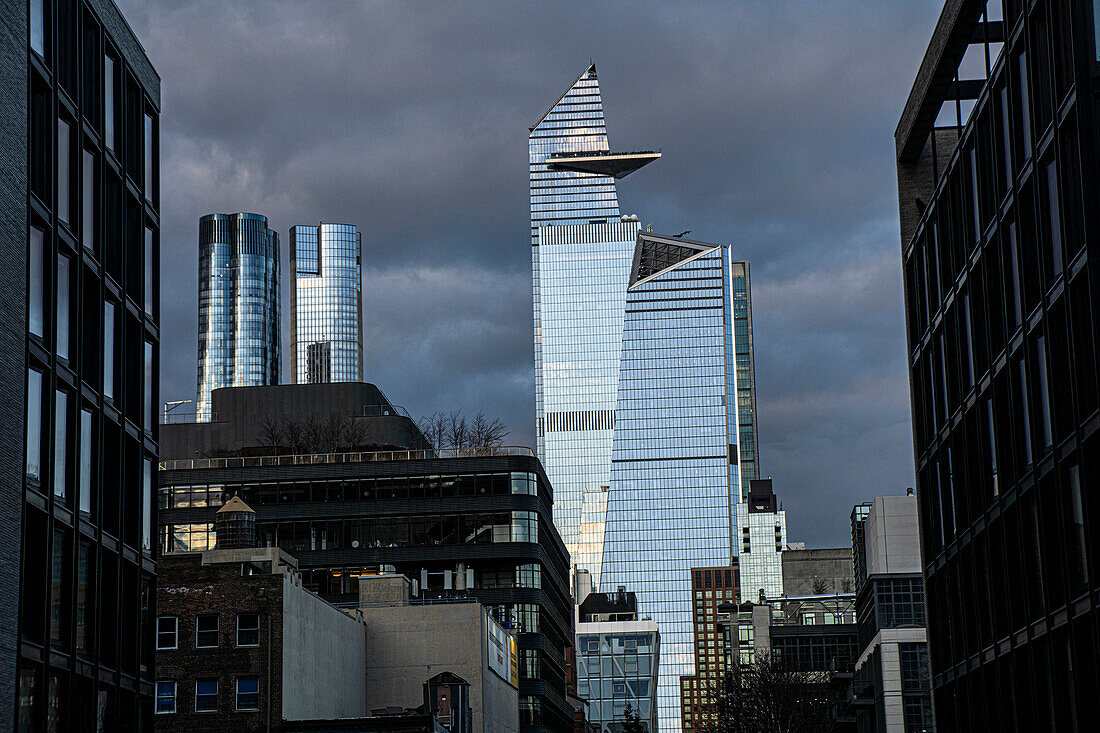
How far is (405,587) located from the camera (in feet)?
319

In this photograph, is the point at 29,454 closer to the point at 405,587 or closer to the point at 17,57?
the point at 17,57

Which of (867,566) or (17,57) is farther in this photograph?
(867,566)

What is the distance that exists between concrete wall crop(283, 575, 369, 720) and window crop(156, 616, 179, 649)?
205 inches

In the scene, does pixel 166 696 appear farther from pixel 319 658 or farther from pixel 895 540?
pixel 895 540

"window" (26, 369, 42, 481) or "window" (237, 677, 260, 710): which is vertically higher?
"window" (26, 369, 42, 481)

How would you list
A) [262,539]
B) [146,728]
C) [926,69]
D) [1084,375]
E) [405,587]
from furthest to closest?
[262,539], [405,587], [926,69], [146,728], [1084,375]

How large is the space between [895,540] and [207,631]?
46494 mm

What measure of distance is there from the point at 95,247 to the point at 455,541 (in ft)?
259

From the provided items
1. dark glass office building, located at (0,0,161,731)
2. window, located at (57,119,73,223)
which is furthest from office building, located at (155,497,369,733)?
window, located at (57,119,73,223)

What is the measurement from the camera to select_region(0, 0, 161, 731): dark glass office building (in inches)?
1371

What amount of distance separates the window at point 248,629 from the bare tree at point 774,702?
1665 inches

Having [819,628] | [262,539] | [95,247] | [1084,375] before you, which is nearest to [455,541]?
[262,539]

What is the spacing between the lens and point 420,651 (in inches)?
3487

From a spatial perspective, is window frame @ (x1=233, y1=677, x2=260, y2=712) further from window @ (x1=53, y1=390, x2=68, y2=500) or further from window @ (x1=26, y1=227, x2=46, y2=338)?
window @ (x1=26, y1=227, x2=46, y2=338)
